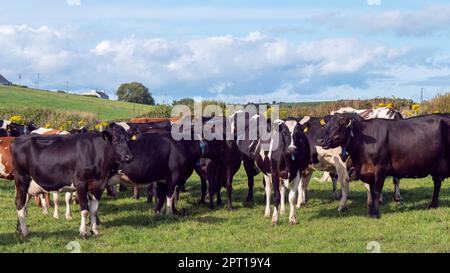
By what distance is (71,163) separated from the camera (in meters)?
10.9

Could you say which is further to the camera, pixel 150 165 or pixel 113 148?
pixel 150 165

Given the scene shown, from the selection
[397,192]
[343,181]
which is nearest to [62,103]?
[397,192]

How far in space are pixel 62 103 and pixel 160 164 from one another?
49.7 metres

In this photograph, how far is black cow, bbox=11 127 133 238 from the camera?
10.9m

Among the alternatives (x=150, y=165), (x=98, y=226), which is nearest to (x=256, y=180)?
(x=150, y=165)

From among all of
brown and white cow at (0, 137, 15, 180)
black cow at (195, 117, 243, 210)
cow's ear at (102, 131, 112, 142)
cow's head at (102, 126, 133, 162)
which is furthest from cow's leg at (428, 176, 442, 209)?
brown and white cow at (0, 137, 15, 180)

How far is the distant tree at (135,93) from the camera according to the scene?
89925 millimetres

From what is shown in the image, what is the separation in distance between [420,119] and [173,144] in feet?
18.1

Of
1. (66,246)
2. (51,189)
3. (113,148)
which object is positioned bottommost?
(66,246)

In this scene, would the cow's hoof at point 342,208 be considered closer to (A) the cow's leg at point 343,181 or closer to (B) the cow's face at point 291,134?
(A) the cow's leg at point 343,181

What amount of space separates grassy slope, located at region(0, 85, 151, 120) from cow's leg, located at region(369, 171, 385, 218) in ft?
139
